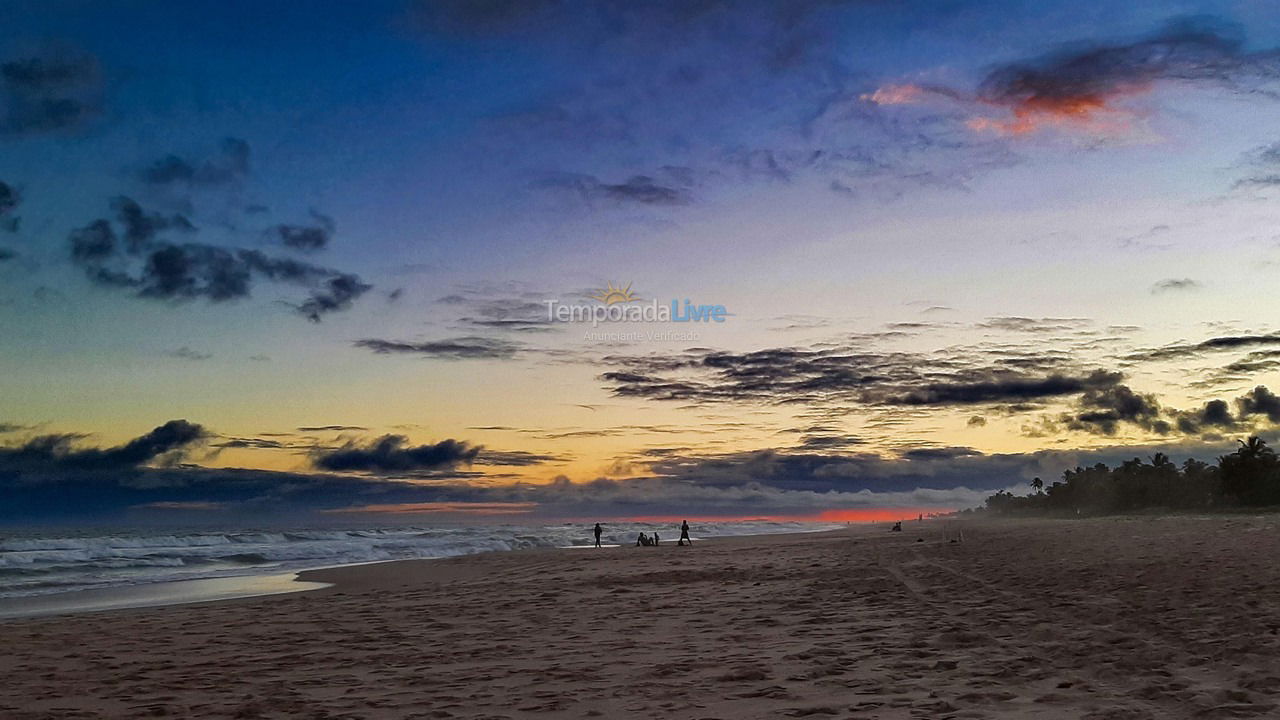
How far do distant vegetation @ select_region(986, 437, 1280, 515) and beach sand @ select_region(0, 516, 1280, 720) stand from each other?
301 feet

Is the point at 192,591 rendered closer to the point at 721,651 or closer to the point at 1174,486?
the point at 721,651

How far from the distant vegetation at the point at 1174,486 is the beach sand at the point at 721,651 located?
91.9 m

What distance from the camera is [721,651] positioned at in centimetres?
1295

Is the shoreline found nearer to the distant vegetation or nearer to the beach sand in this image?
the beach sand

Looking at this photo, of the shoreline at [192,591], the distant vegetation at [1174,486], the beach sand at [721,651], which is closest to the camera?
the beach sand at [721,651]

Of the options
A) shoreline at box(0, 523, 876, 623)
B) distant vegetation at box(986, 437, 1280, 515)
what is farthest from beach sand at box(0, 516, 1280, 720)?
distant vegetation at box(986, 437, 1280, 515)

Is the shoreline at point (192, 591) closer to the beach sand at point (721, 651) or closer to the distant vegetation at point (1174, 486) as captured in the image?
the beach sand at point (721, 651)

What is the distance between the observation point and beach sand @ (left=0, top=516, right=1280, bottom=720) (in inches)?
371

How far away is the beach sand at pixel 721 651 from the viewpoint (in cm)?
942

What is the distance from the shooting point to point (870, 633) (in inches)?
544

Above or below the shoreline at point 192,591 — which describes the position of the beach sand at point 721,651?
above

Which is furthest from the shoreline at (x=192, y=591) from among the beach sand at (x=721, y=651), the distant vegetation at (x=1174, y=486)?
the distant vegetation at (x=1174, y=486)

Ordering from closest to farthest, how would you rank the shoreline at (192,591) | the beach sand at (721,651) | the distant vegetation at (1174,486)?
the beach sand at (721,651), the shoreline at (192,591), the distant vegetation at (1174,486)

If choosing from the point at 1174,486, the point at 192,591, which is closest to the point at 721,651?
the point at 192,591
